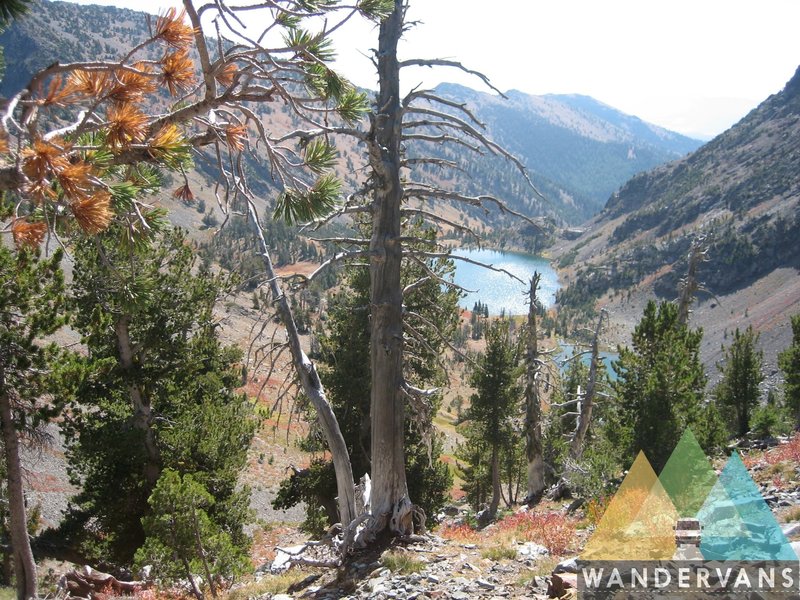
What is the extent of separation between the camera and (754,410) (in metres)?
35.4

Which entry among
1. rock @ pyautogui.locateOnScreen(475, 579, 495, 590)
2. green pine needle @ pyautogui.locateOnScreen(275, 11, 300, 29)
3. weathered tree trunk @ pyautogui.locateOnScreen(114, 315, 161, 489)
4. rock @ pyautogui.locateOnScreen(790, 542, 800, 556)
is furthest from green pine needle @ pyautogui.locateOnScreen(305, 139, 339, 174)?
weathered tree trunk @ pyautogui.locateOnScreen(114, 315, 161, 489)

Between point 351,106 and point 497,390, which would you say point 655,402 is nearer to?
point 497,390

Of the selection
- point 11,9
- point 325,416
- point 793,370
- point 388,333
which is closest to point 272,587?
point 325,416

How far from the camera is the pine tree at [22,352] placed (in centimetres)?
1063

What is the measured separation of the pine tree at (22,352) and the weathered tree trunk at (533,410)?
52.7 ft

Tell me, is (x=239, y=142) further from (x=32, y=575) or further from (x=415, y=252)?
(x=32, y=575)

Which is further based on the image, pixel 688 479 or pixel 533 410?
pixel 533 410

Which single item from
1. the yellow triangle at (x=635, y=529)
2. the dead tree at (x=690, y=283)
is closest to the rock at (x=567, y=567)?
the yellow triangle at (x=635, y=529)

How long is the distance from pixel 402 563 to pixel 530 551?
197cm

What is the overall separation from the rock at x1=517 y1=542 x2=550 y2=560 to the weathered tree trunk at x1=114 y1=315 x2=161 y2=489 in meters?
10.6

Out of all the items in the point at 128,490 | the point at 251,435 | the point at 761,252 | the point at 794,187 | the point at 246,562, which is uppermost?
the point at 794,187

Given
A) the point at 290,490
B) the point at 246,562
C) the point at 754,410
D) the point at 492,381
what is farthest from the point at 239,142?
→ the point at 754,410

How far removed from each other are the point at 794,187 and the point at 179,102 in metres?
237

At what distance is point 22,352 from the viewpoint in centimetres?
1088
